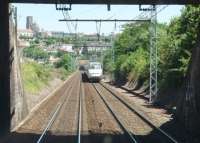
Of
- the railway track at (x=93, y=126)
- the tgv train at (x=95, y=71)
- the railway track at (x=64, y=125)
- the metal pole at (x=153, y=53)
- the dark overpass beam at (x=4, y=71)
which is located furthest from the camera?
the tgv train at (x=95, y=71)

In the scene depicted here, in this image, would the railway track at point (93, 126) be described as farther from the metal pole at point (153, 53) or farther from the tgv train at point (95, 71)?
the tgv train at point (95, 71)

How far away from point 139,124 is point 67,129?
418 cm

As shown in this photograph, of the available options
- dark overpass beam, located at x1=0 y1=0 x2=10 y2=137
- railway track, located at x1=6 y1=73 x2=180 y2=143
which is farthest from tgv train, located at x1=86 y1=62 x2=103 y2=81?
dark overpass beam, located at x1=0 y1=0 x2=10 y2=137

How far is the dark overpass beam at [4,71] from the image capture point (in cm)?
2534

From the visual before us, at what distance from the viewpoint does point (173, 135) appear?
23922 mm

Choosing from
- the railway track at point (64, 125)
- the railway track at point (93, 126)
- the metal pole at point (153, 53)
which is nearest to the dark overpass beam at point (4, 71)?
the railway track at point (93, 126)

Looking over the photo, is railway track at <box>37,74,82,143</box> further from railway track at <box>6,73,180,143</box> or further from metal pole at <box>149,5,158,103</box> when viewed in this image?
metal pole at <box>149,5,158,103</box>

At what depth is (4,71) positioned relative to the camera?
1020 inches

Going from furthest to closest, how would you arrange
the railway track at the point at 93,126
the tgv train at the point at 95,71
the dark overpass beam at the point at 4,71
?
the tgv train at the point at 95,71, the dark overpass beam at the point at 4,71, the railway track at the point at 93,126

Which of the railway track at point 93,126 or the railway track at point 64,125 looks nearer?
the railway track at point 93,126

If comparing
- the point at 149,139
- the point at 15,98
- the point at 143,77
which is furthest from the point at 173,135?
the point at 143,77

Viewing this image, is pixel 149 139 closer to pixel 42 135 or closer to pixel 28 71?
pixel 42 135

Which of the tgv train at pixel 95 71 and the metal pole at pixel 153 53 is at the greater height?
the metal pole at pixel 153 53

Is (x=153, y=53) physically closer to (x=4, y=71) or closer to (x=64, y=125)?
(x=64, y=125)
